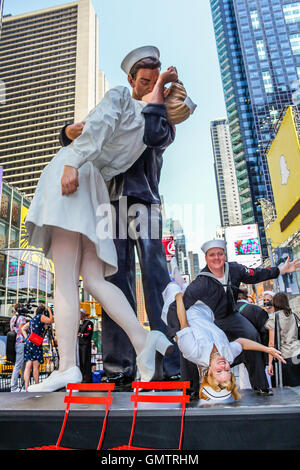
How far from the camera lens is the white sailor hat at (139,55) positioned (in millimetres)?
2896

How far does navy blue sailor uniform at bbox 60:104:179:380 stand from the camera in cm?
260

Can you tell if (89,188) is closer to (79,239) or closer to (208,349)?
(79,239)

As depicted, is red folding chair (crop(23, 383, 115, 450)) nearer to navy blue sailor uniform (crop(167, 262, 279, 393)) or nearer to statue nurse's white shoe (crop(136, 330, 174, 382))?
navy blue sailor uniform (crop(167, 262, 279, 393))

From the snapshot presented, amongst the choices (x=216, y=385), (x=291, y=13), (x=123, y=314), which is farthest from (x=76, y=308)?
(x=291, y=13)

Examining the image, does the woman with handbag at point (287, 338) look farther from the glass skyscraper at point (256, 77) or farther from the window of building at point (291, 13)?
the window of building at point (291, 13)

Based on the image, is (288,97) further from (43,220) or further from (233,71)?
(43,220)

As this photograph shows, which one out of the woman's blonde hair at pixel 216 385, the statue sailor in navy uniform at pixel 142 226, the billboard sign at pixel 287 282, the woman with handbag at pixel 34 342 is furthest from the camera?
the billboard sign at pixel 287 282

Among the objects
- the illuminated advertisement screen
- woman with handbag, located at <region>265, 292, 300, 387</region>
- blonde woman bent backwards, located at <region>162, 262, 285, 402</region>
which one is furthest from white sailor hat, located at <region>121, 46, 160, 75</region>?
the illuminated advertisement screen

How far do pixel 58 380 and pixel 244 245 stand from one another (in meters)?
24.8

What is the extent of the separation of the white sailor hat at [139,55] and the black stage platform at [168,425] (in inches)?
103

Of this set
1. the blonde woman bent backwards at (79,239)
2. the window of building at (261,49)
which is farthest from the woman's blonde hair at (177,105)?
the window of building at (261,49)

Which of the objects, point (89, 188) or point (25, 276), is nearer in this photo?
point (89, 188)

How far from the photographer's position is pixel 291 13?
81.0 meters
